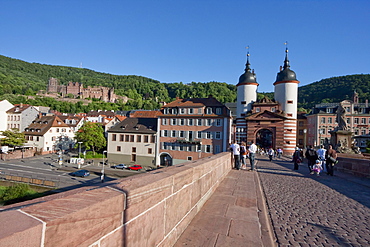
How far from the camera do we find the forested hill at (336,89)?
368 ft

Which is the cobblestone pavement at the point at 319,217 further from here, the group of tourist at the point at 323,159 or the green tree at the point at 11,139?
the green tree at the point at 11,139

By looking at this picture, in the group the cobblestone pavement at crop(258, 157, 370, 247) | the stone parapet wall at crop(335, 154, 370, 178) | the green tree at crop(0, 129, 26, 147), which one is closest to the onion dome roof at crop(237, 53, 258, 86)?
the stone parapet wall at crop(335, 154, 370, 178)

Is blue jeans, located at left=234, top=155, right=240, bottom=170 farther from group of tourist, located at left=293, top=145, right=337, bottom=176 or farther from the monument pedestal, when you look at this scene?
the monument pedestal

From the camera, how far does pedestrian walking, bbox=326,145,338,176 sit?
11.3 meters

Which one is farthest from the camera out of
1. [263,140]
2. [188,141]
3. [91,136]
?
[263,140]

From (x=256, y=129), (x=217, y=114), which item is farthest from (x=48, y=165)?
(x=256, y=129)

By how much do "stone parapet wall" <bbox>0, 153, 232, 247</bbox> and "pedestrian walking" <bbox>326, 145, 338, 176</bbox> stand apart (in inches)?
433

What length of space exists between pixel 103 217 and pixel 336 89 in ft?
519

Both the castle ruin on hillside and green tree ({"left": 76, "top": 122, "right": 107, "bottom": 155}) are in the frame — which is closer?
green tree ({"left": 76, "top": 122, "right": 107, "bottom": 155})

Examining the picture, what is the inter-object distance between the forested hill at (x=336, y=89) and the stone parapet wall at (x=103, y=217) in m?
121

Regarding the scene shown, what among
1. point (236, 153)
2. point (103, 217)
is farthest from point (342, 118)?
point (103, 217)

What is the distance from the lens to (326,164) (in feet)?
39.4

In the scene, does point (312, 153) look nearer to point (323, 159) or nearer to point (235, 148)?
point (323, 159)

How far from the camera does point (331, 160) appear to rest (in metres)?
11.3
